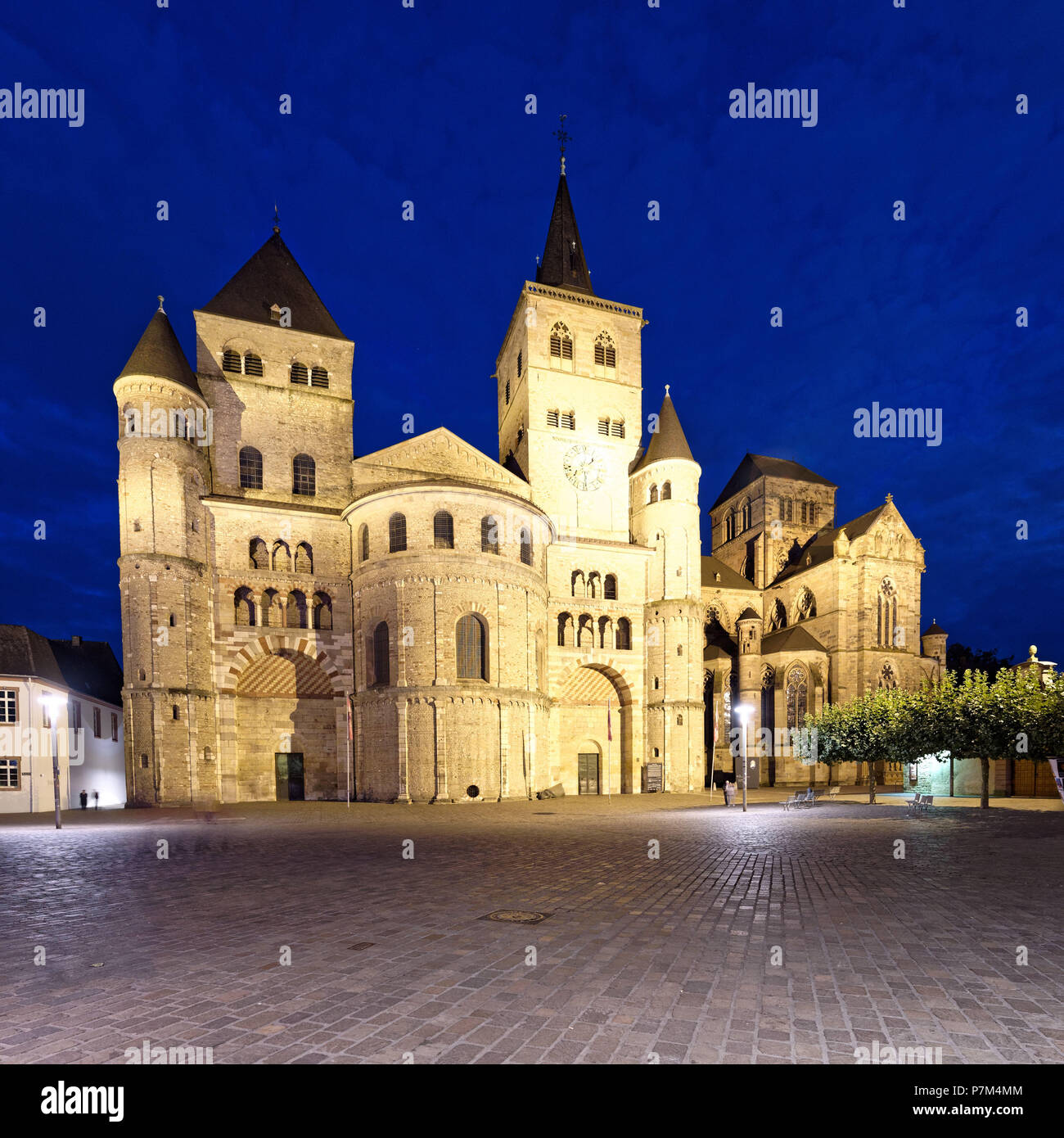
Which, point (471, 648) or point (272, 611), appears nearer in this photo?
point (471, 648)

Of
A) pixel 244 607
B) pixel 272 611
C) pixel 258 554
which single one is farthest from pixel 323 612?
pixel 258 554

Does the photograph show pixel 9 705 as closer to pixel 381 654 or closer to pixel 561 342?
pixel 381 654

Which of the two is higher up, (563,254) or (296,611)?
(563,254)

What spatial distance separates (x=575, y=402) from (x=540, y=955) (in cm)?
3890

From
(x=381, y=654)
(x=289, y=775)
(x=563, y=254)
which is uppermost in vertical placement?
(x=563, y=254)

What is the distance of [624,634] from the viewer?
39250 mm

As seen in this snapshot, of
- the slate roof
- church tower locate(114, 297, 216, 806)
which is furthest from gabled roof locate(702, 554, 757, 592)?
the slate roof

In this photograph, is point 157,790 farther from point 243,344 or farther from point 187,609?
point 243,344

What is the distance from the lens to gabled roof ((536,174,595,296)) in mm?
46094

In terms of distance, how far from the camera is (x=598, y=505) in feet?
135

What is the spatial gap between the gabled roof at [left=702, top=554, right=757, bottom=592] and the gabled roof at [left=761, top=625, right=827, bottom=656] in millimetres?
4788

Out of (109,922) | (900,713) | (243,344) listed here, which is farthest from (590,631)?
(109,922)

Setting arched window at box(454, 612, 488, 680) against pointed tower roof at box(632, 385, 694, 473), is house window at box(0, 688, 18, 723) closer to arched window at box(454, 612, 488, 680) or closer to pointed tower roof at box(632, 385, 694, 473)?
arched window at box(454, 612, 488, 680)

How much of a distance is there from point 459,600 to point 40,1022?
25.3 metres
